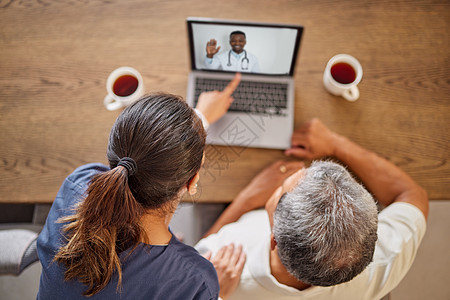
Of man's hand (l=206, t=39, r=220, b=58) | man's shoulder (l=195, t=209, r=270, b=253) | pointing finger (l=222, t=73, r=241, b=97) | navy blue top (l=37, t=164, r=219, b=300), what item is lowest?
man's shoulder (l=195, t=209, r=270, b=253)

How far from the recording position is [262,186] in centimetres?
109

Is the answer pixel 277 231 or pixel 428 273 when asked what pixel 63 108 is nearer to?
pixel 277 231

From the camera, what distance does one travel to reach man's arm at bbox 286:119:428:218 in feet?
3.56

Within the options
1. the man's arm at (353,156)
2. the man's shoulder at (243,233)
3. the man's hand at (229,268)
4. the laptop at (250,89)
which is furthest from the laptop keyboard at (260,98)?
the man's hand at (229,268)

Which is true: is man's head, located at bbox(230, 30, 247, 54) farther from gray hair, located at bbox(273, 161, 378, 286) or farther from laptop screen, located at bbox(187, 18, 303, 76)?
gray hair, located at bbox(273, 161, 378, 286)

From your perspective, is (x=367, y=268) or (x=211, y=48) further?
(x=211, y=48)

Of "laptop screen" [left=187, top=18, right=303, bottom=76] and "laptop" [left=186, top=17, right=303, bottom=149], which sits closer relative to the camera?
"laptop screen" [left=187, top=18, right=303, bottom=76]

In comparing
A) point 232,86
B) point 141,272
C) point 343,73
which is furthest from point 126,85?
point 343,73

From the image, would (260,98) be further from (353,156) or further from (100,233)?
(100,233)

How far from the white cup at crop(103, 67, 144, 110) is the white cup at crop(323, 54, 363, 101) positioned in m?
0.61

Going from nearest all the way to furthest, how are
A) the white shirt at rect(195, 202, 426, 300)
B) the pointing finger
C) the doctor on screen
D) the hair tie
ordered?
the hair tie → the white shirt at rect(195, 202, 426, 300) → the doctor on screen → the pointing finger

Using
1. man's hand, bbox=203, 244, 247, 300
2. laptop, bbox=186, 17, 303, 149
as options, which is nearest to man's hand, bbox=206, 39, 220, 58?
laptop, bbox=186, 17, 303, 149

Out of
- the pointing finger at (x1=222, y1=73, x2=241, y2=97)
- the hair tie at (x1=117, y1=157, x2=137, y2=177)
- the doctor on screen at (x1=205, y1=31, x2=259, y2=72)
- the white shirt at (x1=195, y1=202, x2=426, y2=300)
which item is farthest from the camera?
the pointing finger at (x1=222, y1=73, x2=241, y2=97)

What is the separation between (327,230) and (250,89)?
1.87 ft
